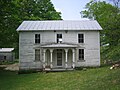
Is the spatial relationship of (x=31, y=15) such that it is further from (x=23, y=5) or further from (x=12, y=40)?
(x=12, y=40)

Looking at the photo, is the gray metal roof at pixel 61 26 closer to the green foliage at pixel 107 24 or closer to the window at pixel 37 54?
the green foliage at pixel 107 24

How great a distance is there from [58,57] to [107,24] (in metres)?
13.6

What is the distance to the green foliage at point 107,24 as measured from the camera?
11834 mm

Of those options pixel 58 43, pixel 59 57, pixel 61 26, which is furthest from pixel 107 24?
pixel 61 26

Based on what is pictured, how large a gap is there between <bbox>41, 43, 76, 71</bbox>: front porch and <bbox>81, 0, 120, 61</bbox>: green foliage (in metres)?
4.26

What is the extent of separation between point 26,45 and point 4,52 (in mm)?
27104

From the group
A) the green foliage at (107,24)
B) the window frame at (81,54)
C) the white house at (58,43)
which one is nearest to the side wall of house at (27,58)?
the white house at (58,43)

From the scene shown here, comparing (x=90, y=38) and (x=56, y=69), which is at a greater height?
(x=90, y=38)

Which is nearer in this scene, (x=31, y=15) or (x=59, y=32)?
Answer: (x=59, y=32)

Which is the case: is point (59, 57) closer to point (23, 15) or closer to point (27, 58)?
point (27, 58)

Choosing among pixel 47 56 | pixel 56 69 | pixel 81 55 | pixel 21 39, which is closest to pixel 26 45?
pixel 21 39

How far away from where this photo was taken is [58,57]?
29828 millimetres

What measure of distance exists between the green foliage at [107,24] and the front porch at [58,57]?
426 centimetres

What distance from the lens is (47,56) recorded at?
29719 mm
